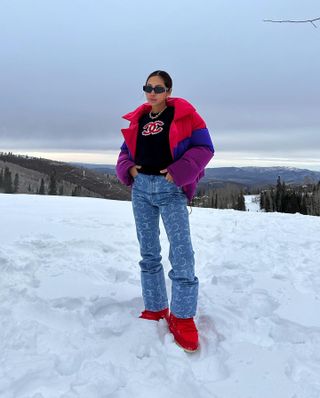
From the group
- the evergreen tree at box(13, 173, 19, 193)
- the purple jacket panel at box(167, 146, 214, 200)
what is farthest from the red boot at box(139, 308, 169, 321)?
the evergreen tree at box(13, 173, 19, 193)

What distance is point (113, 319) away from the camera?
3.69 metres

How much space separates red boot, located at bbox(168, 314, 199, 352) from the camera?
3.25 meters

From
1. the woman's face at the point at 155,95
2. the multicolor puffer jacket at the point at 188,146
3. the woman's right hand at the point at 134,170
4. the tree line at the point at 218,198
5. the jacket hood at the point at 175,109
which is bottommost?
the tree line at the point at 218,198

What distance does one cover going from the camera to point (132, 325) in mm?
3553

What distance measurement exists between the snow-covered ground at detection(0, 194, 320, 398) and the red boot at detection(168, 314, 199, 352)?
66 mm

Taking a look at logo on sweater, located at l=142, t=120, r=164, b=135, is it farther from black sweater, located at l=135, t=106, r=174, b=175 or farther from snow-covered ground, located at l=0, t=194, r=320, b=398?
snow-covered ground, located at l=0, t=194, r=320, b=398

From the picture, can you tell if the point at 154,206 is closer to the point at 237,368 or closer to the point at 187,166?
the point at 187,166

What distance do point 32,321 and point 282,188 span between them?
118 metres

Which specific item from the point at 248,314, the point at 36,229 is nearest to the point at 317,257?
the point at 248,314

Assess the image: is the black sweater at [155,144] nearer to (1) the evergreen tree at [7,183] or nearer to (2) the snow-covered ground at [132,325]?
(2) the snow-covered ground at [132,325]

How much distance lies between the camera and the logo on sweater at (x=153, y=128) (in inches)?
134

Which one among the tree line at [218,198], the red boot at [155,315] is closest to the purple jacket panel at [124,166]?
the red boot at [155,315]

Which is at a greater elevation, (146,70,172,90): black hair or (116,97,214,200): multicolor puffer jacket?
(146,70,172,90): black hair

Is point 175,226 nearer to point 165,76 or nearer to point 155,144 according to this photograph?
point 155,144
